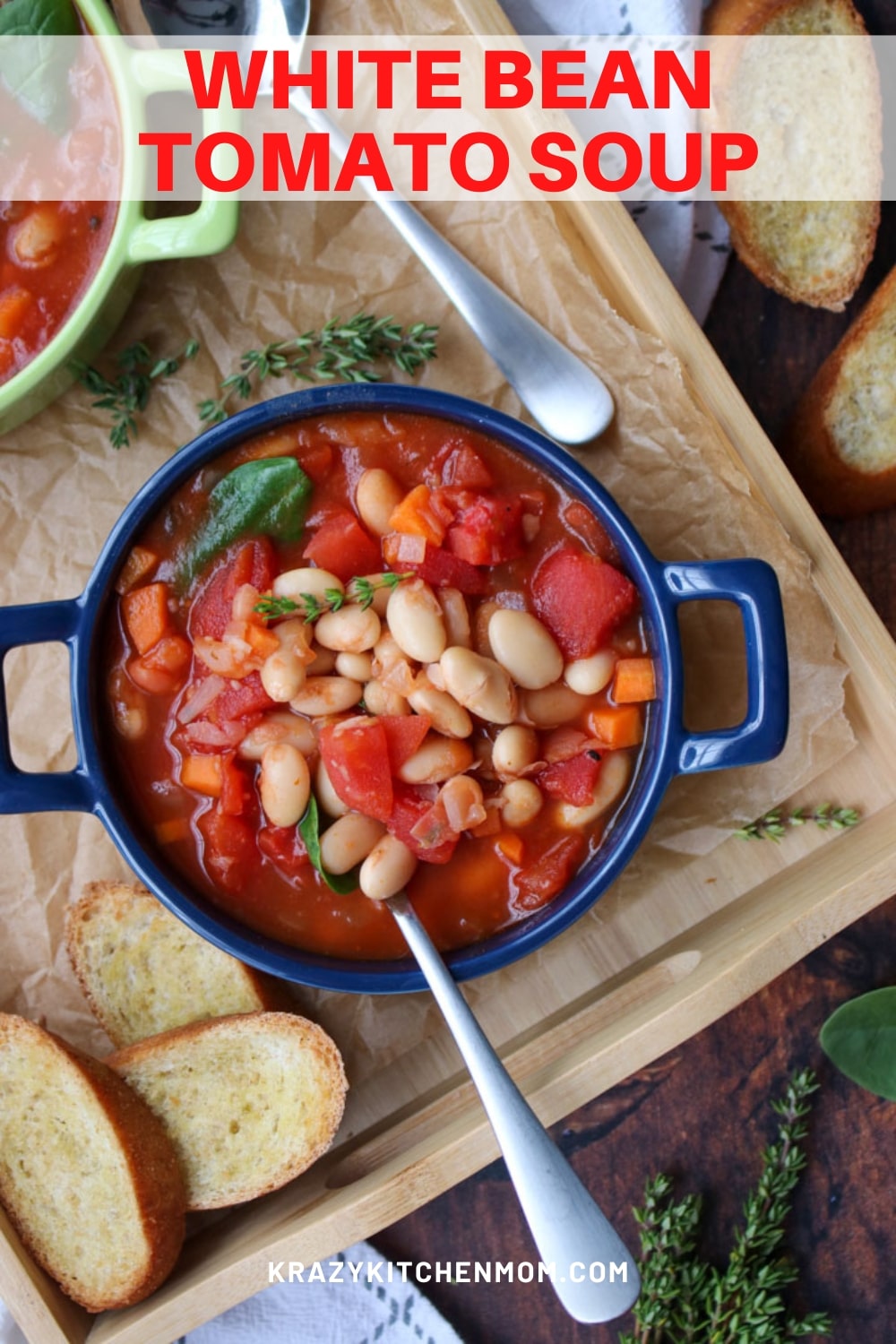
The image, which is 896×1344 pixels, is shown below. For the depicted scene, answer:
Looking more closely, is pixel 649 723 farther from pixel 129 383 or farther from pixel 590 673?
pixel 129 383

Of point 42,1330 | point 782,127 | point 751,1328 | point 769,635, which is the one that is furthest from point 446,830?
point 782,127

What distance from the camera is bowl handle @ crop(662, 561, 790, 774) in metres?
1.87

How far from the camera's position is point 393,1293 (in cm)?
253

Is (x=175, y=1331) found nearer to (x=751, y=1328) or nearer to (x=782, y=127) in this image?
(x=751, y=1328)

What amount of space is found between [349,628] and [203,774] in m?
0.35

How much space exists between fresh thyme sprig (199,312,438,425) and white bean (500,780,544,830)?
826mm

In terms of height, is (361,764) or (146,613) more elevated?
(146,613)

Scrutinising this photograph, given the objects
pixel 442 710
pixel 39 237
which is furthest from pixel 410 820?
pixel 39 237

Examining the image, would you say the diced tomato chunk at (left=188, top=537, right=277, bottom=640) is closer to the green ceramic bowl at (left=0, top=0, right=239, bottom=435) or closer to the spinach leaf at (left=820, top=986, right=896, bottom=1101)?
the green ceramic bowl at (left=0, top=0, right=239, bottom=435)

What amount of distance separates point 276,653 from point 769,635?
0.79 meters

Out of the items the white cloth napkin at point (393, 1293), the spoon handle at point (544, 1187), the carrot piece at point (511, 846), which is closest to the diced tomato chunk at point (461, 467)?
the carrot piece at point (511, 846)

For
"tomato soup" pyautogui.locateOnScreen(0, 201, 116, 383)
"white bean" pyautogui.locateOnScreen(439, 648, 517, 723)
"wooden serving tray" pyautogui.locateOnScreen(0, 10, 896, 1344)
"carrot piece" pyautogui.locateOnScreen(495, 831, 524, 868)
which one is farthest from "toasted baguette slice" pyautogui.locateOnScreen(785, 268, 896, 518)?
"tomato soup" pyautogui.locateOnScreen(0, 201, 116, 383)

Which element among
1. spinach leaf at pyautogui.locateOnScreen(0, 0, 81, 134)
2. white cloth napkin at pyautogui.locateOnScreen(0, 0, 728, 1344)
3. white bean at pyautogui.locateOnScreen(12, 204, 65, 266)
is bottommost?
white cloth napkin at pyautogui.locateOnScreen(0, 0, 728, 1344)

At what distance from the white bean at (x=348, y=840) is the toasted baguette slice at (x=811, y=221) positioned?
1.47 m
